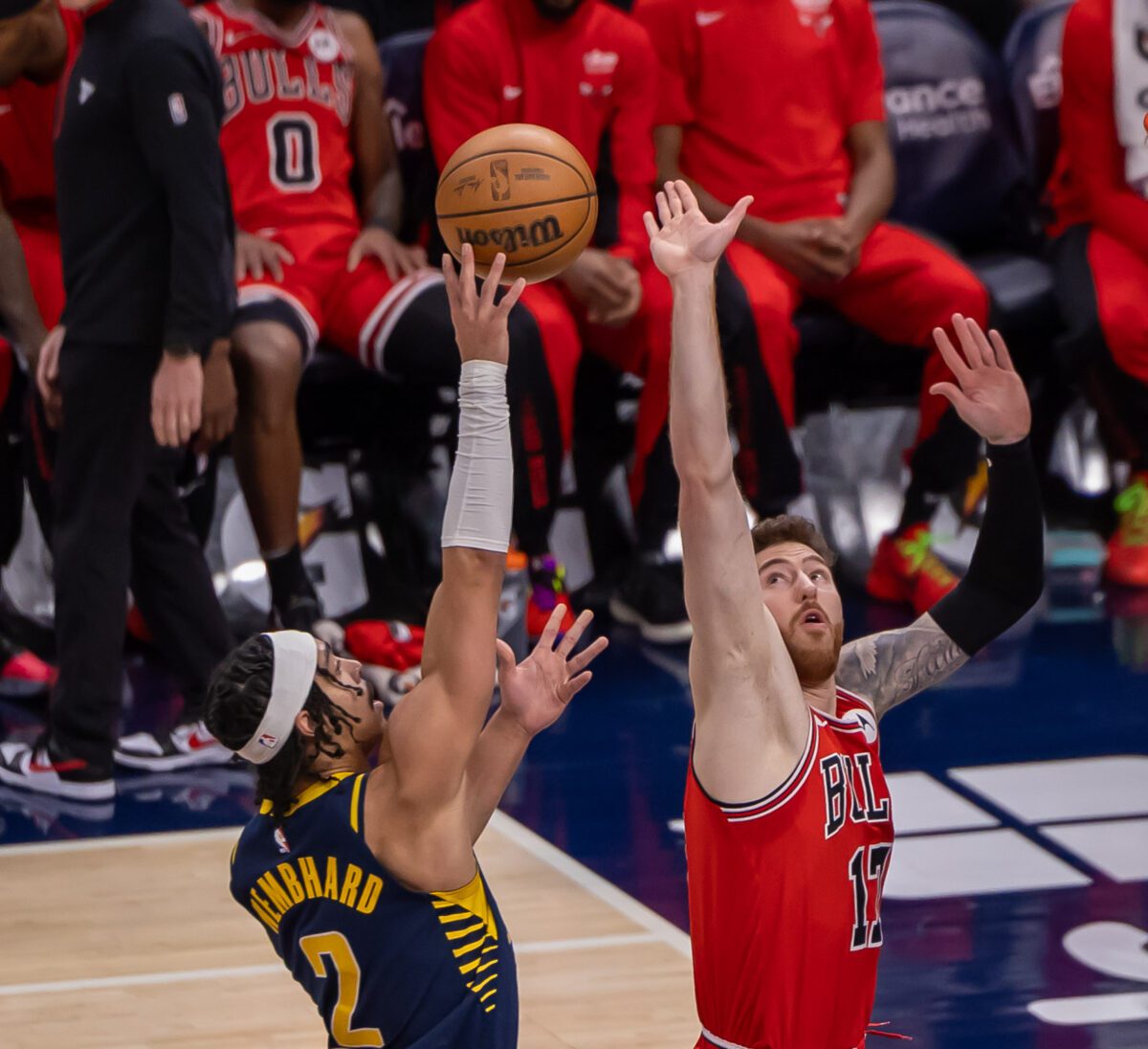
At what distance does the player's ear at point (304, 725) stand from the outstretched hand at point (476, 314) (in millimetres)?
616

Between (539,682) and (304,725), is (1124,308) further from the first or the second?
(304,725)

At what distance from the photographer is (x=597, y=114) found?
7535mm

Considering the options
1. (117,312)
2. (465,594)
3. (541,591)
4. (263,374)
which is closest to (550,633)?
(465,594)

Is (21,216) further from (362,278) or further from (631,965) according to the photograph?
(631,965)

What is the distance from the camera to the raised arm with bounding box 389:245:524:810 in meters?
3.09

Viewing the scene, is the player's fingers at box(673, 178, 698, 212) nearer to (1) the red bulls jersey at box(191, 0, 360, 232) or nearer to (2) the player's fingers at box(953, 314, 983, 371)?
(2) the player's fingers at box(953, 314, 983, 371)

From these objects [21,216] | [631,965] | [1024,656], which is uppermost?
[21,216]

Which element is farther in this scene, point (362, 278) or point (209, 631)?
point (362, 278)

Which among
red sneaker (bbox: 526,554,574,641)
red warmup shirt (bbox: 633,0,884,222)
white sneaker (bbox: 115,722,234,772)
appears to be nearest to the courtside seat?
red warmup shirt (bbox: 633,0,884,222)

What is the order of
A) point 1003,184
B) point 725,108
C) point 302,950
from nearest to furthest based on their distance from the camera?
point 302,950 → point 725,108 → point 1003,184

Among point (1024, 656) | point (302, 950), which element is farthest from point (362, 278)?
point (302, 950)

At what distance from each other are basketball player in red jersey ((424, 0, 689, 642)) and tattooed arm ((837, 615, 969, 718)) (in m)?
3.60

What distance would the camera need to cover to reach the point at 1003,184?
8.81 meters

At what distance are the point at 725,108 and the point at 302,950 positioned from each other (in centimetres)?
513
